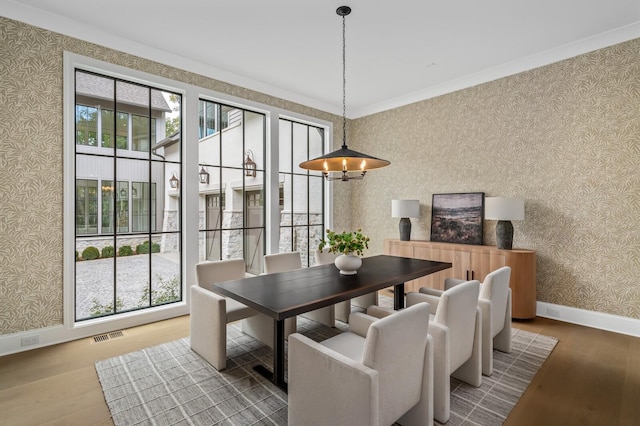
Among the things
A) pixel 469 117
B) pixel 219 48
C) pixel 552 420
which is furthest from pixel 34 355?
pixel 469 117

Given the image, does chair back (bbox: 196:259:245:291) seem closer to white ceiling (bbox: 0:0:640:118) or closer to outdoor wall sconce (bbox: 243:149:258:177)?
outdoor wall sconce (bbox: 243:149:258:177)

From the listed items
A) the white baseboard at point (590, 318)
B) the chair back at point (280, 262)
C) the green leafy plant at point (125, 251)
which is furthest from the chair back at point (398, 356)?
the green leafy plant at point (125, 251)

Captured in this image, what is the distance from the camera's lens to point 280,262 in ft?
11.8

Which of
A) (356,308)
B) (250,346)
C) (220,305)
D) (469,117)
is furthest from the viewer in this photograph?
(469,117)

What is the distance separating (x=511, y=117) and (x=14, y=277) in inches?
226

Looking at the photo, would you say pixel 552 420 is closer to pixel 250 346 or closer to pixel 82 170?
pixel 250 346

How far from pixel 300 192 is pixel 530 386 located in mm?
4076

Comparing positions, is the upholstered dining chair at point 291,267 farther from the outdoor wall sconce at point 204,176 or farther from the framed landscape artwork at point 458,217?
the framed landscape artwork at point 458,217

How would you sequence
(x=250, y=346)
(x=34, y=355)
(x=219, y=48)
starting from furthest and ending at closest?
(x=219, y=48) < (x=250, y=346) < (x=34, y=355)

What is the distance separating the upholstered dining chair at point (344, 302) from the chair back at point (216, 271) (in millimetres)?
984

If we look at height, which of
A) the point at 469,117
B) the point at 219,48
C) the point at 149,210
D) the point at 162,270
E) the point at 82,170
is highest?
the point at 219,48

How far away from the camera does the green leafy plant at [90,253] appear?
336 centimetres

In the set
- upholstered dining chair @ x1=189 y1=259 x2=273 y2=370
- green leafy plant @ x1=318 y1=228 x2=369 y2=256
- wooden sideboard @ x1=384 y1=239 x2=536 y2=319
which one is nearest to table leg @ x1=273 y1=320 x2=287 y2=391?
upholstered dining chair @ x1=189 y1=259 x2=273 y2=370

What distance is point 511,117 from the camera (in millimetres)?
4023
